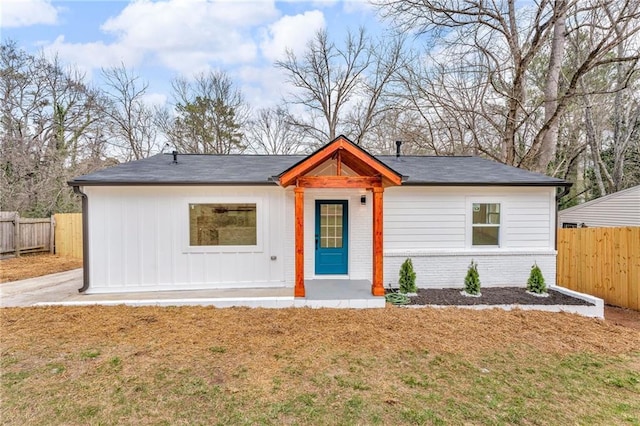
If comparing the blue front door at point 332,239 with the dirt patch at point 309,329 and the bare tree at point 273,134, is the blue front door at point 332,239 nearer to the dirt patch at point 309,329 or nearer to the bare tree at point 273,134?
the dirt patch at point 309,329

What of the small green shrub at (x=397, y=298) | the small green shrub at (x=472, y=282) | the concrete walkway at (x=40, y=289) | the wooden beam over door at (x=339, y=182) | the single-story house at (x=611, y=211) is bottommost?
the small green shrub at (x=397, y=298)

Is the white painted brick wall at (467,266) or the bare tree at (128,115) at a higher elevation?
the bare tree at (128,115)

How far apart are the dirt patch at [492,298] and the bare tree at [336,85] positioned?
13.8m

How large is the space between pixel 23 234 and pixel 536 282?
1752cm

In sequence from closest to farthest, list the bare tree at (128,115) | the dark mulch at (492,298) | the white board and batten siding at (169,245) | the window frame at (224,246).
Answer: the dark mulch at (492,298) → the white board and batten siding at (169,245) → the window frame at (224,246) → the bare tree at (128,115)

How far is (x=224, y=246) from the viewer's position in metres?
7.26

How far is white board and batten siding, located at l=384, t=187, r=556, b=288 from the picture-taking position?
757 cm

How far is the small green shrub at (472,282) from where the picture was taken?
6.88 metres

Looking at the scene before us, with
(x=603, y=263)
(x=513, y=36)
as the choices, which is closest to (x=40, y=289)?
(x=603, y=263)

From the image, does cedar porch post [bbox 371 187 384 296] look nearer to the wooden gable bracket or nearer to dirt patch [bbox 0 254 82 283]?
the wooden gable bracket

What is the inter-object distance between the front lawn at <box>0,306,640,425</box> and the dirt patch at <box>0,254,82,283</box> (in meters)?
4.14

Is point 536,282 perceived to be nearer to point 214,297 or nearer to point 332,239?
point 332,239

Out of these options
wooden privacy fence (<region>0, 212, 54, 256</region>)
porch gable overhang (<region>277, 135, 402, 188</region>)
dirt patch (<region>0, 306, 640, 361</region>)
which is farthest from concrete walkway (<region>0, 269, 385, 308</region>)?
wooden privacy fence (<region>0, 212, 54, 256</region>)

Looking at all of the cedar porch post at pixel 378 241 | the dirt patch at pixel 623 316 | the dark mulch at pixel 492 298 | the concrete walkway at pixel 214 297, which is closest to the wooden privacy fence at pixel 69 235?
the concrete walkway at pixel 214 297
